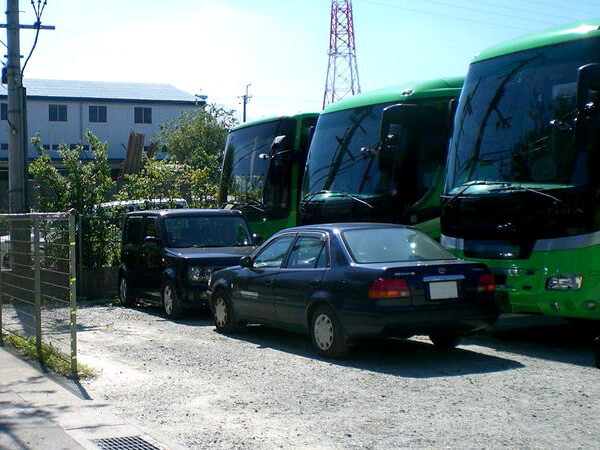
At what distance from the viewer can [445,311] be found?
9.21 meters

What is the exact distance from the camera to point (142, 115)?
5803cm

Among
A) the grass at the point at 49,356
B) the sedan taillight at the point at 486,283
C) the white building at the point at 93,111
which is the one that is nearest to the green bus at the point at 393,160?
the sedan taillight at the point at 486,283

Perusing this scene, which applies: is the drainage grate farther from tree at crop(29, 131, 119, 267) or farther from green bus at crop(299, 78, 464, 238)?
tree at crop(29, 131, 119, 267)

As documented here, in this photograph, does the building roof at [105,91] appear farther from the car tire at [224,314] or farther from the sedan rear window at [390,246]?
the sedan rear window at [390,246]

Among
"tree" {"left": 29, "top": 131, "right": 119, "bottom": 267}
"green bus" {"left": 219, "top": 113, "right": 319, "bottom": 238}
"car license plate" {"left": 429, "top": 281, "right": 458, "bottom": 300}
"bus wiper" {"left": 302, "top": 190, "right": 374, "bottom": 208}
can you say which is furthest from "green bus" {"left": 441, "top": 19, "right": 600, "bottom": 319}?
"tree" {"left": 29, "top": 131, "right": 119, "bottom": 267}

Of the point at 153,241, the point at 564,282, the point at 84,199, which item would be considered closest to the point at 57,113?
the point at 84,199

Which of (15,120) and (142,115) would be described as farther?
(142,115)

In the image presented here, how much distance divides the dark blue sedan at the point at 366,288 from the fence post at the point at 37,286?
2739 mm

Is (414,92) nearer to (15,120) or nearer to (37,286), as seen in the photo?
(37,286)

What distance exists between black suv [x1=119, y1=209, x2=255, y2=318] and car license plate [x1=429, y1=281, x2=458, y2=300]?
5.22 metres

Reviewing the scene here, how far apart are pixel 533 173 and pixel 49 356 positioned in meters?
6.00

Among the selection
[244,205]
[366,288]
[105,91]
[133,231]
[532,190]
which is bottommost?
[366,288]

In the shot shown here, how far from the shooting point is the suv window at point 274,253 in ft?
36.0

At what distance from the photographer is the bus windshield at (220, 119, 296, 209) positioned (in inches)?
649
